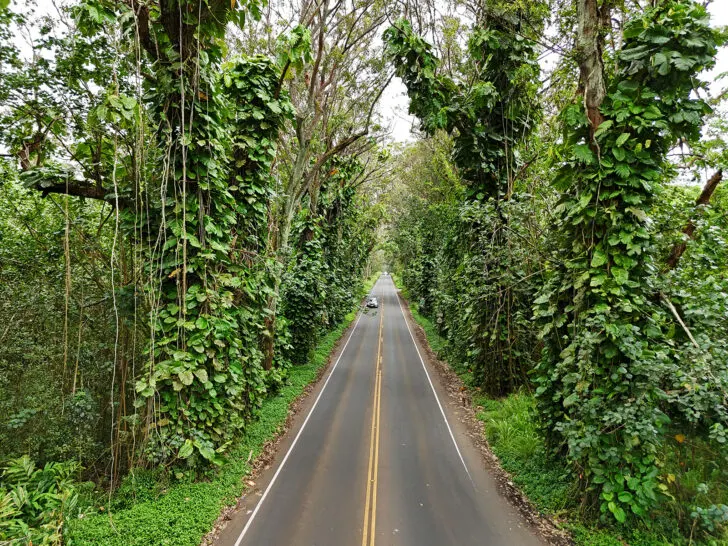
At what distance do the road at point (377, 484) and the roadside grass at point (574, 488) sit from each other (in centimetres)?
A: 59

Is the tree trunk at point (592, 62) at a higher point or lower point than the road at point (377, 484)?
higher

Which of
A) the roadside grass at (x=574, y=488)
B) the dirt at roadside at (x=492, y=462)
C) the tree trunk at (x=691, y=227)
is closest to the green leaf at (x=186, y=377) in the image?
the dirt at roadside at (x=492, y=462)

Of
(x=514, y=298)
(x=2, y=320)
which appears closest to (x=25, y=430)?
(x=2, y=320)

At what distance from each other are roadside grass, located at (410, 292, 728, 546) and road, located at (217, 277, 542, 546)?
59cm

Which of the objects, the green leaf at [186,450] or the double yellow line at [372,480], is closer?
the double yellow line at [372,480]

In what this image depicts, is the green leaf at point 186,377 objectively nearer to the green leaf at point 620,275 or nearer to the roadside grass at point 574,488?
the roadside grass at point 574,488

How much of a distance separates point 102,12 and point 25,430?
7.16 m

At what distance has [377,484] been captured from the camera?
7152 millimetres

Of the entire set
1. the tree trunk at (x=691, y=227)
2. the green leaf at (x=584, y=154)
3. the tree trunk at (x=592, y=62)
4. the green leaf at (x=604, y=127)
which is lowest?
the tree trunk at (x=691, y=227)

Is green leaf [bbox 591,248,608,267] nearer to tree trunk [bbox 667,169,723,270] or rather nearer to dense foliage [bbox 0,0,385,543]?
tree trunk [bbox 667,169,723,270]

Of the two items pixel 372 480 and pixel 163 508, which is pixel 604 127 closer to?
pixel 372 480

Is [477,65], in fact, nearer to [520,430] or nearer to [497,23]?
[497,23]

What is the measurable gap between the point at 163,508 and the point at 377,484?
387 centimetres

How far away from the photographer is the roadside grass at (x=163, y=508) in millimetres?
5023
